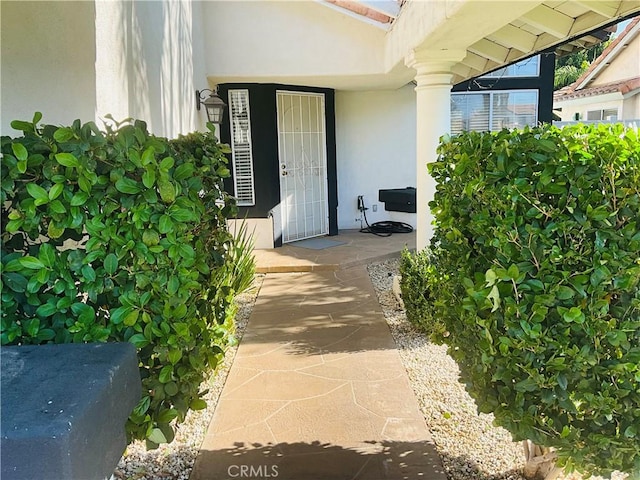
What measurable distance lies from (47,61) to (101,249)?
1760 millimetres

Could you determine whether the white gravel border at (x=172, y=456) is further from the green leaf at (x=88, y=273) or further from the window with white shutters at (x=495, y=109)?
the window with white shutters at (x=495, y=109)

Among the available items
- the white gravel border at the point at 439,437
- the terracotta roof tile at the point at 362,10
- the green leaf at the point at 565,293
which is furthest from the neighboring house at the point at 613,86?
the green leaf at the point at 565,293

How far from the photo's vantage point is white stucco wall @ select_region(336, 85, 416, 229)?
1025cm

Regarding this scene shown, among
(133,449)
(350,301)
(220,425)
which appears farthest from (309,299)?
(133,449)

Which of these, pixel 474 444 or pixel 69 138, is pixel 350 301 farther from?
pixel 69 138

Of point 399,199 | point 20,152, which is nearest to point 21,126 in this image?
point 20,152

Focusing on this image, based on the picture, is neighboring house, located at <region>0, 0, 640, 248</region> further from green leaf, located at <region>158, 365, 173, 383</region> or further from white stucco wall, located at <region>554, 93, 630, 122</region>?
white stucco wall, located at <region>554, 93, 630, 122</region>

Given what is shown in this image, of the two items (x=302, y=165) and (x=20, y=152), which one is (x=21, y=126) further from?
(x=302, y=165)

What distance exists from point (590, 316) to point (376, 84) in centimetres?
796

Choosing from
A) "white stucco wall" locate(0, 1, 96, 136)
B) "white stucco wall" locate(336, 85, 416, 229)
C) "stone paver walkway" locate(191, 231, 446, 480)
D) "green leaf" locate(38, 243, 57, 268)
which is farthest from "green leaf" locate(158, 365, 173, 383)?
"white stucco wall" locate(336, 85, 416, 229)

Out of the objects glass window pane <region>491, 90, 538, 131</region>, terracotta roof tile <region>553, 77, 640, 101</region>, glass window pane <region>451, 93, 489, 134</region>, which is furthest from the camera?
terracotta roof tile <region>553, 77, 640, 101</region>

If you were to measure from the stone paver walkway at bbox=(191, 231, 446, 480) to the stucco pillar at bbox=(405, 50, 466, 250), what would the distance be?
1.41 m

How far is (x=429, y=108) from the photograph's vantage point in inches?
207

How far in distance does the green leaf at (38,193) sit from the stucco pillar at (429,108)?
12.7 feet
